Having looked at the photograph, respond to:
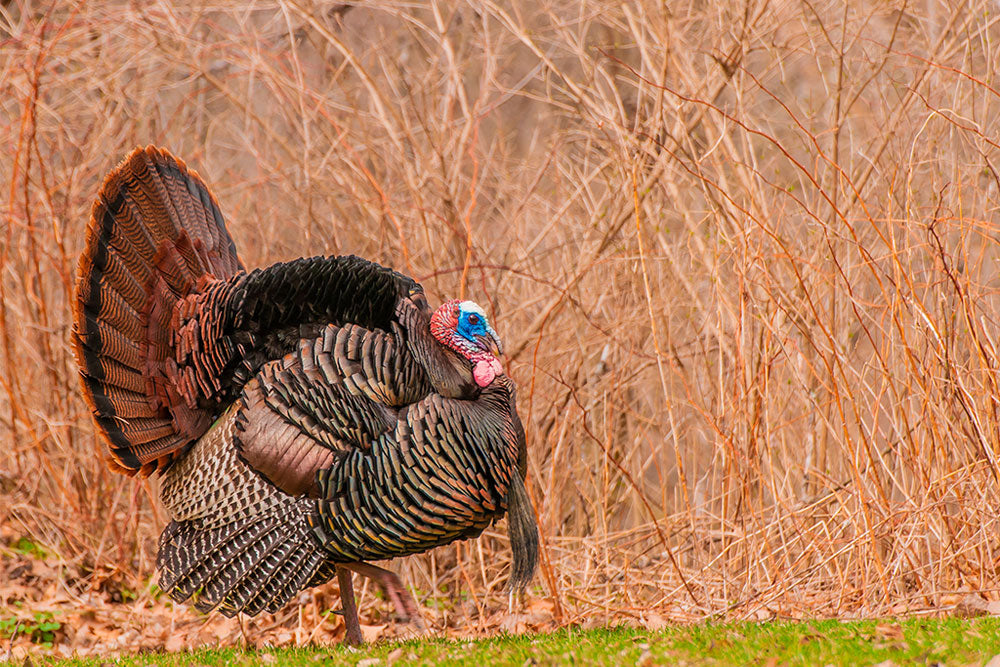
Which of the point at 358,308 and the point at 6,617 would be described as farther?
the point at 6,617

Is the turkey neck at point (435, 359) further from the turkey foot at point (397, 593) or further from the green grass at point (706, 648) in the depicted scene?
the green grass at point (706, 648)

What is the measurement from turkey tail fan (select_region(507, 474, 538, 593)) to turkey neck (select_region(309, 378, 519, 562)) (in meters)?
0.10

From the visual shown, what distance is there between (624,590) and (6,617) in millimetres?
3455

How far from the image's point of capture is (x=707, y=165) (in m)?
7.24

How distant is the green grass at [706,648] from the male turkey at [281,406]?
0.35 meters

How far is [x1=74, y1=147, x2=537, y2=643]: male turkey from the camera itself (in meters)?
4.43

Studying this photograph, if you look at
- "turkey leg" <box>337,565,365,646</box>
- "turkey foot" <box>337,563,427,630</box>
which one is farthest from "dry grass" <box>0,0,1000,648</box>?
"turkey leg" <box>337,565,365,646</box>

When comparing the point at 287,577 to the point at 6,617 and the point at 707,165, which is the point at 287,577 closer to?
the point at 6,617

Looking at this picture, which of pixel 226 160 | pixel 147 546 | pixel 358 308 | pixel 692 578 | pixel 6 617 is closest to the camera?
pixel 358 308

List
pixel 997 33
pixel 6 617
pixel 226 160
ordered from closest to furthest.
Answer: pixel 6 617 < pixel 997 33 < pixel 226 160

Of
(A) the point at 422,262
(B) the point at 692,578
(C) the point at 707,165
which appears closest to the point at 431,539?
(B) the point at 692,578

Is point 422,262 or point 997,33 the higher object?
point 997,33

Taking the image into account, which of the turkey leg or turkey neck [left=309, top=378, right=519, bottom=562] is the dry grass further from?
the turkey leg

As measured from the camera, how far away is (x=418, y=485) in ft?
14.2
